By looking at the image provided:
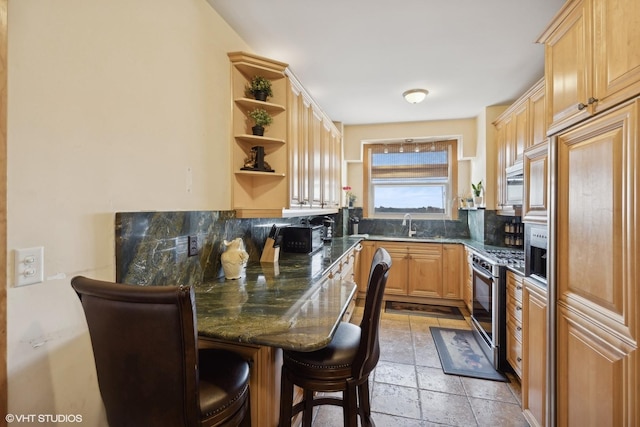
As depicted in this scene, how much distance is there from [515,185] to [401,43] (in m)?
1.89

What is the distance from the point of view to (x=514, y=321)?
7.33ft

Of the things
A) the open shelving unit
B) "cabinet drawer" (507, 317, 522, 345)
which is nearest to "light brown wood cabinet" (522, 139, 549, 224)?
"cabinet drawer" (507, 317, 522, 345)

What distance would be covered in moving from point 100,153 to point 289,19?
1536 mm

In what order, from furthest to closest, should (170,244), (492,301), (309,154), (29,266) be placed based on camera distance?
(309,154), (492,301), (170,244), (29,266)

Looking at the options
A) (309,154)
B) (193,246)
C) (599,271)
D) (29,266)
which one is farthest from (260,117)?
(599,271)

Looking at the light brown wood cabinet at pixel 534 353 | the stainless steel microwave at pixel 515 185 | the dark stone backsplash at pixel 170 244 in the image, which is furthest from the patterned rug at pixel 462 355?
the dark stone backsplash at pixel 170 244

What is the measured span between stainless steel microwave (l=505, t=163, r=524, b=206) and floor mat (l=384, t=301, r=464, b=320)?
159 cm

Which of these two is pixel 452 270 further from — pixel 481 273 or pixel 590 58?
pixel 590 58

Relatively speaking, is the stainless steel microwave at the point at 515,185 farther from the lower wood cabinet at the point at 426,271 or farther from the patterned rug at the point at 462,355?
the patterned rug at the point at 462,355

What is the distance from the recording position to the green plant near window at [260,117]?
2.08m

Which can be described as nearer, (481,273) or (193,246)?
(193,246)

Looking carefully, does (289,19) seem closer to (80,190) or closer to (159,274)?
(80,190)

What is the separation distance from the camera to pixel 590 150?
119 centimetres

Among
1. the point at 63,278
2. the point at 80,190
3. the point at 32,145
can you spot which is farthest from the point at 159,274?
the point at 32,145
